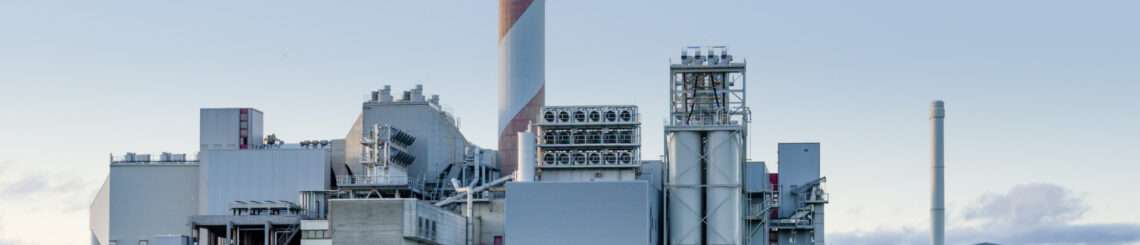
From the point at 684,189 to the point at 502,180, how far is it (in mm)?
10500

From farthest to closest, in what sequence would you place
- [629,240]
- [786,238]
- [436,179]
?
1. [436,179]
2. [786,238]
3. [629,240]

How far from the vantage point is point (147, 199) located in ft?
315

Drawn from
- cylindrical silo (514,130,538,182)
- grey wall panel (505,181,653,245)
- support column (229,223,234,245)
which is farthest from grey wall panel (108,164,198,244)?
grey wall panel (505,181,653,245)

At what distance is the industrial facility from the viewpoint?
266 feet

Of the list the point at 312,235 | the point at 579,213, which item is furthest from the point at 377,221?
the point at 579,213

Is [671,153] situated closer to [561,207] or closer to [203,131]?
[561,207]

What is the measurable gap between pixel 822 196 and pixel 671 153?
35.6 ft

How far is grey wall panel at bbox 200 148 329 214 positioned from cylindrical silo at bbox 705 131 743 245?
22092 millimetres

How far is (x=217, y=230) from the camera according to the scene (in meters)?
88.2

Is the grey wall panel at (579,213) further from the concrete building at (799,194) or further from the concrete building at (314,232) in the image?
the concrete building at (799,194)

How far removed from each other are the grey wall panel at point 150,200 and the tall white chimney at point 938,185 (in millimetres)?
39898

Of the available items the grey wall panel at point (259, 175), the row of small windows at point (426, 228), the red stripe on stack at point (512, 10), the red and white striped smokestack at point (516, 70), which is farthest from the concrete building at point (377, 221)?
the red stripe on stack at point (512, 10)

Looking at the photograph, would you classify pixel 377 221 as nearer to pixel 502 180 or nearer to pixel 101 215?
pixel 502 180

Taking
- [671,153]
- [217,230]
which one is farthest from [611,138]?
[217,230]
